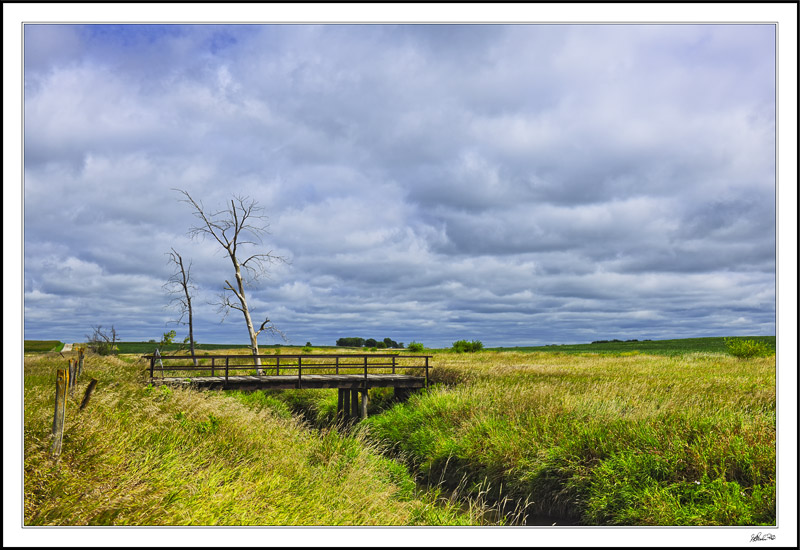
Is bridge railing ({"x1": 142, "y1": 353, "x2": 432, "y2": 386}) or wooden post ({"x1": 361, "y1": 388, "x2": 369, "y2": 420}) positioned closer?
bridge railing ({"x1": 142, "y1": 353, "x2": 432, "y2": 386})

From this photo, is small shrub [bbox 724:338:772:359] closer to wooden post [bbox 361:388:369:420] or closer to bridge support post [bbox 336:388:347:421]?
wooden post [bbox 361:388:369:420]

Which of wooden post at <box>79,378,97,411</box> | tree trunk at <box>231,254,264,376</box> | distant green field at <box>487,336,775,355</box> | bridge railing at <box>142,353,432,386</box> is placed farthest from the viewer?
distant green field at <box>487,336,775,355</box>

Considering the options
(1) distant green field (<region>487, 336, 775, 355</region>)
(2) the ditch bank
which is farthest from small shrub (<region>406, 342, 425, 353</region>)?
(2) the ditch bank

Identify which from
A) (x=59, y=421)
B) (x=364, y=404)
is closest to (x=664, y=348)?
(x=364, y=404)

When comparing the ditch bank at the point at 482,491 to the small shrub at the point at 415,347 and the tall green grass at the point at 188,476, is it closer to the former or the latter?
the tall green grass at the point at 188,476

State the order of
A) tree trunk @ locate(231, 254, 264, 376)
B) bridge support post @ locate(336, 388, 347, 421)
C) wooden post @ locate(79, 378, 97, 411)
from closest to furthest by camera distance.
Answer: wooden post @ locate(79, 378, 97, 411), bridge support post @ locate(336, 388, 347, 421), tree trunk @ locate(231, 254, 264, 376)

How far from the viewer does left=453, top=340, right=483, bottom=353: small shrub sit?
63.1 meters

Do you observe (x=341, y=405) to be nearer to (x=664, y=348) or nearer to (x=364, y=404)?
(x=364, y=404)

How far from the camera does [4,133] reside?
5.45 metres

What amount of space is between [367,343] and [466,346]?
35676mm

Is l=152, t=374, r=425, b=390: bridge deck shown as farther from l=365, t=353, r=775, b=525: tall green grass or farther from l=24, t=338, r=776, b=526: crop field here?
l=24, t=338, r=776, b=526: crop field

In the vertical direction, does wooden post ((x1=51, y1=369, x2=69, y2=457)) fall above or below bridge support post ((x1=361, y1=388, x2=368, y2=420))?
above

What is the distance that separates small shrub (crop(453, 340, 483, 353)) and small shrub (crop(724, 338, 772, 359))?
29.8m

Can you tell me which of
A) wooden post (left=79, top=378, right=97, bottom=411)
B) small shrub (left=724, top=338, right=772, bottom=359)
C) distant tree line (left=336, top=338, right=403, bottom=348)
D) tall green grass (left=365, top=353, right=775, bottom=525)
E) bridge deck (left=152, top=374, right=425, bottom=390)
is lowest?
distant tree line (left=336, top=338, right=403, bottom=348)
